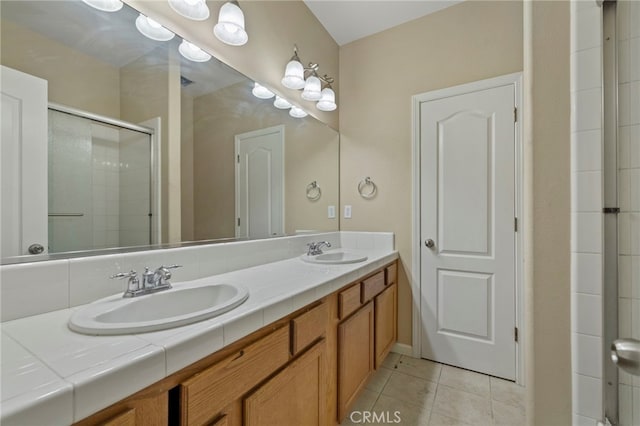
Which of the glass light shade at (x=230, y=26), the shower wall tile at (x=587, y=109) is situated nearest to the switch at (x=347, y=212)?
the glass light shade at (x=230, y=26)

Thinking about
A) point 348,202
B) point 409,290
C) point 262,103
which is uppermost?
point 262,103

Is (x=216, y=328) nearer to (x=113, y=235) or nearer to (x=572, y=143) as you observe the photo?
(x=113, y=235)

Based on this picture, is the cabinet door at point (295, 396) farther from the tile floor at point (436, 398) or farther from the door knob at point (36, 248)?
the door knob at point (36, 248)

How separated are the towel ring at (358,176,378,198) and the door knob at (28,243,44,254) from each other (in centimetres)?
200

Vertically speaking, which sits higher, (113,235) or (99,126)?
(99,126)

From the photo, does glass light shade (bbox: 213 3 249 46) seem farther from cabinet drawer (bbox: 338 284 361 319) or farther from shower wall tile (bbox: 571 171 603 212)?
shower wall tile (bbox: 571 171 603 212)

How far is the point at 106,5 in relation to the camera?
0.98m

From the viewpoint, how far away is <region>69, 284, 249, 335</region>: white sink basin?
648mm

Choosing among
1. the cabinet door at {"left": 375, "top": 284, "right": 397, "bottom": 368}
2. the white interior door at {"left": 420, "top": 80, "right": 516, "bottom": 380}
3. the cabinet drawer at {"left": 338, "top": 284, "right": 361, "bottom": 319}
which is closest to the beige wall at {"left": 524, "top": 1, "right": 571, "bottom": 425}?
the cabinet drawer at {"left": 338, "top": 284, "right": 361, "bottom": 319}

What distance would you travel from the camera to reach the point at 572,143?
868 mm

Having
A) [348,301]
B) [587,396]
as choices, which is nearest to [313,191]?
[348,301]

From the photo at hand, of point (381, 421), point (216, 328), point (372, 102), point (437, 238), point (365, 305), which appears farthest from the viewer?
point (372, 102)

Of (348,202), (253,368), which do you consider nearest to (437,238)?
(348,202)

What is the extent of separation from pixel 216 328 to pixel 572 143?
1.19 m
